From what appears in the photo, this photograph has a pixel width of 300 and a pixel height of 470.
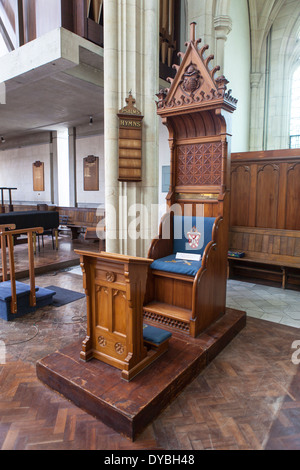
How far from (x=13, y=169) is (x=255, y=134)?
32.2ft

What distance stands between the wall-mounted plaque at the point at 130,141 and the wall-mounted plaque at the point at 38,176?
8349 mm

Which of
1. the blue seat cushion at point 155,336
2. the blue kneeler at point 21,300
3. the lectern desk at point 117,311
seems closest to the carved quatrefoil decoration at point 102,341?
the lectern desk at point 117,311

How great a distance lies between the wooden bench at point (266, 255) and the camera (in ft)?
15.6

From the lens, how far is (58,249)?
7.44m

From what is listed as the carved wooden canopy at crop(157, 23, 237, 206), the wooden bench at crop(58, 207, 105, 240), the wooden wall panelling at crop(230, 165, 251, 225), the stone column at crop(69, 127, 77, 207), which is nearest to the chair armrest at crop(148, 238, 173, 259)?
the carved wooden canopy at crop(157, 23, 237, 206)

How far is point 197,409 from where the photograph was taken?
81.0 inches

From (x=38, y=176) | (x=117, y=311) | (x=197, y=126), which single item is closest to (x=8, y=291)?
(x=117, y=311)

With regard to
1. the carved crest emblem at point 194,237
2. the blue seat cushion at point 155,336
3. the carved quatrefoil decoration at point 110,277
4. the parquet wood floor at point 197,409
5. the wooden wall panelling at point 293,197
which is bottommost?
the parquet wood floor at point 197,409

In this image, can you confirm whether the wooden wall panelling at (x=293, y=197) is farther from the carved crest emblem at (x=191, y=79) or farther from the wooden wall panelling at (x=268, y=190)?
the carved crest emblem at (x=191, y=79)

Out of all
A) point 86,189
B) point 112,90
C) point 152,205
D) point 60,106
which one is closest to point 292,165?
point 152,205

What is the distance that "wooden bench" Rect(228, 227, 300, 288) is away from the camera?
15.6ft

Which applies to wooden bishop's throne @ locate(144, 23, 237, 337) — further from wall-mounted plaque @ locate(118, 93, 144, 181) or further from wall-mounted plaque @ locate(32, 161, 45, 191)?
wall-mounted plaque @ locate(32, 161, 45, 191)

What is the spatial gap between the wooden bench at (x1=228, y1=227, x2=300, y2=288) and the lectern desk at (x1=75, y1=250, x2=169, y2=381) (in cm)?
311

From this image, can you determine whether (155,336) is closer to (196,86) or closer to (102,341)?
(102,341)
